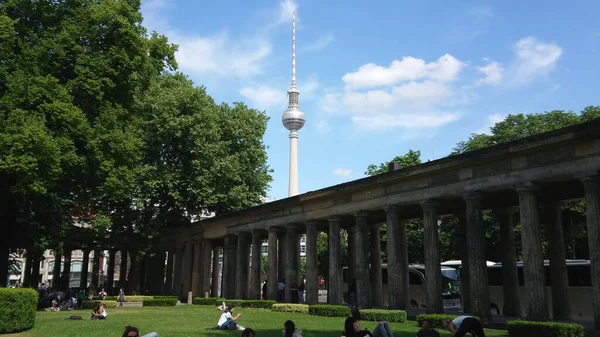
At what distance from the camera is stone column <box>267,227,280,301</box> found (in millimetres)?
39312

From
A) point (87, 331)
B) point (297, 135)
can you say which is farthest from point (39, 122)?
point (297, 135)

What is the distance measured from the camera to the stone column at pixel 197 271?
1935 inches

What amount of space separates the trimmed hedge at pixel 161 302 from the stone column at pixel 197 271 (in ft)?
28.0

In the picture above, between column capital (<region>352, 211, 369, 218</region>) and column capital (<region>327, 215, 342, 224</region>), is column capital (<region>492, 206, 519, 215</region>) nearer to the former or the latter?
column capital (<region>352, 211, 369, 218</region>)

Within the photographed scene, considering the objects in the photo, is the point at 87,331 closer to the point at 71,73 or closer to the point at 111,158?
the point at 111,158

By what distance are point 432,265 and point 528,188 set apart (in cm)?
663

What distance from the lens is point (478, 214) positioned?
24.5 meters

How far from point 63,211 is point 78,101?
31.8 ft

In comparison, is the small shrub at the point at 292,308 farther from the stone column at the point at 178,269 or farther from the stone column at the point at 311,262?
the stone column at the point at 178,269

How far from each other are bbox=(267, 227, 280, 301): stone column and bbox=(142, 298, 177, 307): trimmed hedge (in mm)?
7496

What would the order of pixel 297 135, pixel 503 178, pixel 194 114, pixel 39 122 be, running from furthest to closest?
pixel 297 135 < pixel 194 114 < pixel 39 122 < pixel 503 178

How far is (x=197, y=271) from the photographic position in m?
49.6

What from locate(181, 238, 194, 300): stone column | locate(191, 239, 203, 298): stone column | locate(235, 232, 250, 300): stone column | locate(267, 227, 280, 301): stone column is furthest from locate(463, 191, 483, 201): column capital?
locate(181, 238, 194, 300): stone column

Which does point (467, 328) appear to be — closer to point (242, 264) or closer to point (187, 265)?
point (242, 264)
